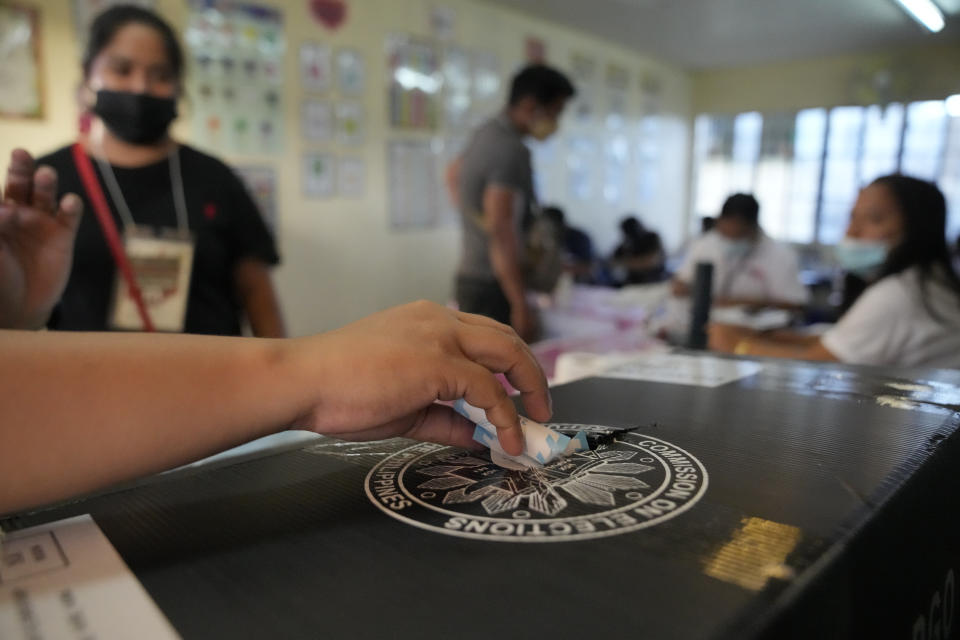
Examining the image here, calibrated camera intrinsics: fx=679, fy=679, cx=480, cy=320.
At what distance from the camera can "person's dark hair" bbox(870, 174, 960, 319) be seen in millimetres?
1364

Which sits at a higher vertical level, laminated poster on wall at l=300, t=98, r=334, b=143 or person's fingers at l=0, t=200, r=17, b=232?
laminated poster on wall at l=300, t=98, r=334, b=143

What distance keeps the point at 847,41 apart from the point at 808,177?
1145 millimetres

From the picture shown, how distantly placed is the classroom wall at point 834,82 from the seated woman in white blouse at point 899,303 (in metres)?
4.21

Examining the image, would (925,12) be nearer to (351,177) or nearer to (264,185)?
(351,177)

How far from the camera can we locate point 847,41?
4.84 metres

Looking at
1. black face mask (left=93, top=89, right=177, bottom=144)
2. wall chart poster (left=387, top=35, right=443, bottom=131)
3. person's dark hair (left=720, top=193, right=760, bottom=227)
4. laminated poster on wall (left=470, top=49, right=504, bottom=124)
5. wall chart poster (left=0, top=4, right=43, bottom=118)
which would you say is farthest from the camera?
laminated poster on wall (left=470, top=49, right=504, bottom=124)

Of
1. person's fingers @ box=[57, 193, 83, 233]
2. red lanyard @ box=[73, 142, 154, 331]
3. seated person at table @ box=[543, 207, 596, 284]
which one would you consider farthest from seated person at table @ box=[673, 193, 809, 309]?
person's fingers @ box=[57, 193, 83, 233]

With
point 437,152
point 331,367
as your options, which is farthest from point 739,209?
point 331,367

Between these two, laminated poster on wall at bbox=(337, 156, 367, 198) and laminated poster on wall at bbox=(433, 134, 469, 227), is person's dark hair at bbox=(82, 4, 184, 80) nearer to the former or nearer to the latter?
laminated poster on wall at bbox=(337, 156, 367, 198)

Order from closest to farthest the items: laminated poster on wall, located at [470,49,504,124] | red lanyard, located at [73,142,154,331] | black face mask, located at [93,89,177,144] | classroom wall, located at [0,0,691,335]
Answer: red lanyard, located at [73,142,154,331]
black face mask, located at [93,89,177,144]
classroom wall, located at [0,0,691,335]
laminated poster on wall, located at [470,49,504,124]

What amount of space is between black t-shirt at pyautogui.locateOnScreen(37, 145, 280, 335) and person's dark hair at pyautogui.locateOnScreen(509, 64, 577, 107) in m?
1.01

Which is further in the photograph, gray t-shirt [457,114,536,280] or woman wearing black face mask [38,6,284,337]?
gray t-shirt [457,114,536,280]

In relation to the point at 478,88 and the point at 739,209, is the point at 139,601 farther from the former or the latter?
the point at 478,88

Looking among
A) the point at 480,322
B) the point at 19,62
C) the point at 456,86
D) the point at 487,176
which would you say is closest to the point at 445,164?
the point at 456,86
